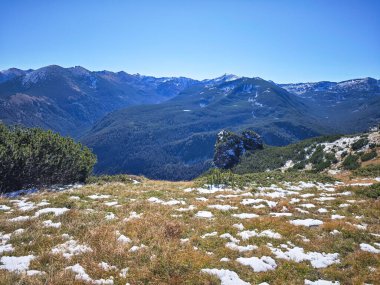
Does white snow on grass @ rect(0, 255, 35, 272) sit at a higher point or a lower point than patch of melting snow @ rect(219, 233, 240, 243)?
higher

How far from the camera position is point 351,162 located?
4816cm

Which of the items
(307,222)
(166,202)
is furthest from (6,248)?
(307,222)

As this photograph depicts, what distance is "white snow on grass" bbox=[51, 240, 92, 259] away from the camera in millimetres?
11844

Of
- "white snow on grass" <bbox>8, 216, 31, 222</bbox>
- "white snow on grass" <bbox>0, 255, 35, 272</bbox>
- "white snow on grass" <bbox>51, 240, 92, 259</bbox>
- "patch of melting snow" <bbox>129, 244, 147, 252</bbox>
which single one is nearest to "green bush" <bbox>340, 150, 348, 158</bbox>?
"patch of melting snow" <bbox>129, 244, 147, 252</bbox>

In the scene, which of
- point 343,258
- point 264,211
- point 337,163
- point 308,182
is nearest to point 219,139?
point 337,163

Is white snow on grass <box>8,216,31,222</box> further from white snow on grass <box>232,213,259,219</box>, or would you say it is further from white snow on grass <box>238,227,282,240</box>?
white snow on grass <box>232,213,259,219</box>

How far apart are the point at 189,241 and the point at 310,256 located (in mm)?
5501

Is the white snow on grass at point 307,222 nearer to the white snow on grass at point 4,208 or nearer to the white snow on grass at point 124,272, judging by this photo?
the white snow on grass at point 124,272

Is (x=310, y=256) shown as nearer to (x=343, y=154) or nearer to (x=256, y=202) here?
(x=256, y=202)

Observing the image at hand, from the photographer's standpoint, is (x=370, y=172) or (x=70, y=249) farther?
(x=370, y=172)

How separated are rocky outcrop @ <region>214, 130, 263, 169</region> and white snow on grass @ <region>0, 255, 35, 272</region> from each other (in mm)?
89294

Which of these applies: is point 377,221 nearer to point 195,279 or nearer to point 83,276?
point 195,279


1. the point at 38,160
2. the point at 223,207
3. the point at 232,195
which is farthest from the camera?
the point at 38,160

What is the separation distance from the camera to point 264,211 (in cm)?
1934
